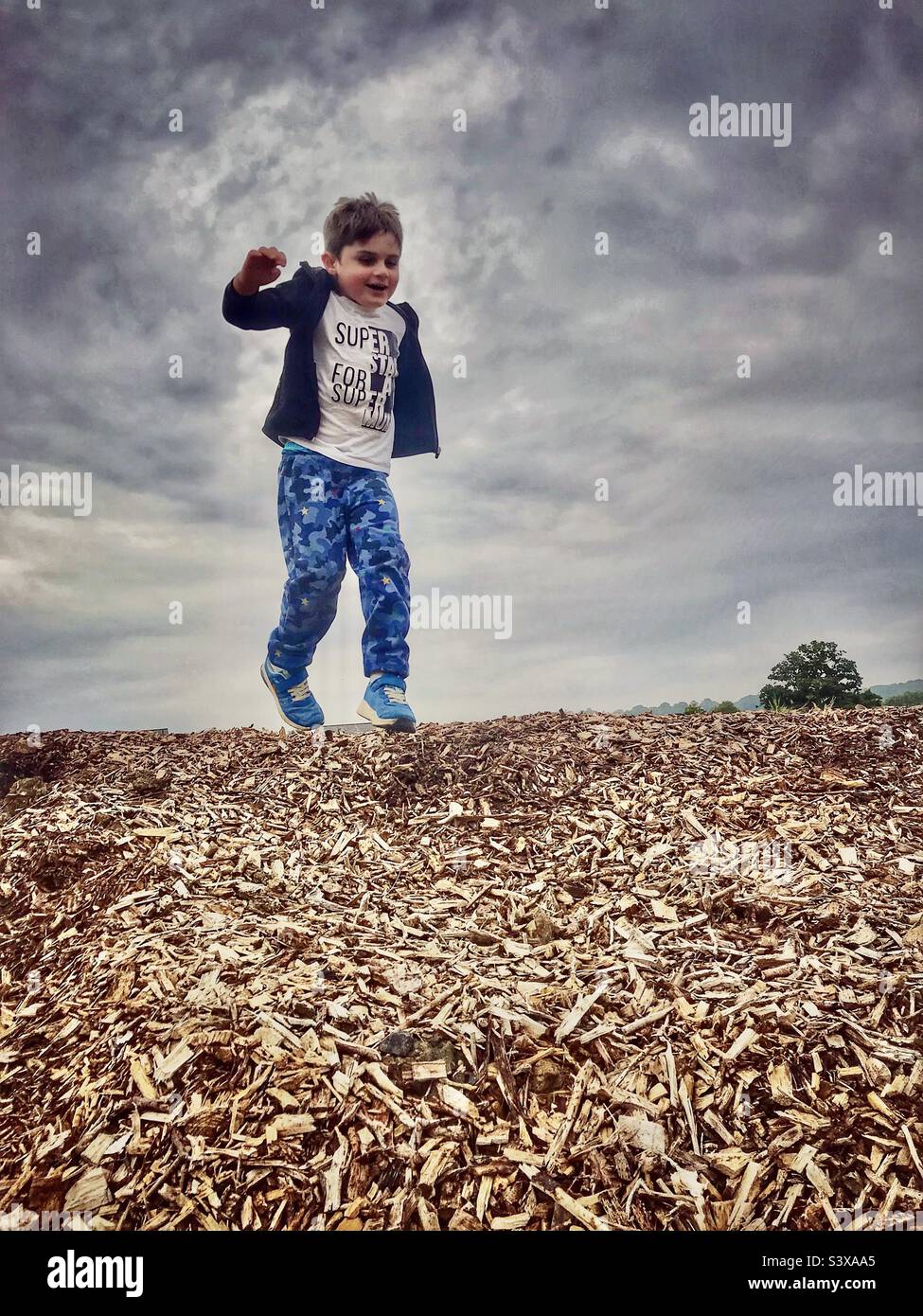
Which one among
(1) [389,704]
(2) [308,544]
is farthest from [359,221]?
(1) [389,704]

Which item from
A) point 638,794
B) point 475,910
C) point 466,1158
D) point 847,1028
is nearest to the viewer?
point 466,1158

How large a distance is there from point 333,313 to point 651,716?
126 inches

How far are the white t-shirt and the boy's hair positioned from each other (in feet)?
1.02

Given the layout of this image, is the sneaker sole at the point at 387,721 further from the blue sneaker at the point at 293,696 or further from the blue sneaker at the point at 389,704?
the blue sneaker at the point at 293,696

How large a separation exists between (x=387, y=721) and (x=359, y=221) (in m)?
2.80

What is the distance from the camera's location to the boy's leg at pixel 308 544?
5035 mm

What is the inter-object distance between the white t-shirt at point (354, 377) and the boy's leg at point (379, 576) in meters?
0.25

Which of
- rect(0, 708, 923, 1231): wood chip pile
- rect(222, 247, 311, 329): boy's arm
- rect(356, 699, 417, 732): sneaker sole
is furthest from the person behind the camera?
rect(356, 699, 417, 732): sneaker sole

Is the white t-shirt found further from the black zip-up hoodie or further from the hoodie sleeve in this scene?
the hoodie sleeve

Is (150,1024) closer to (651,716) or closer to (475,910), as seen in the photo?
(475,910)

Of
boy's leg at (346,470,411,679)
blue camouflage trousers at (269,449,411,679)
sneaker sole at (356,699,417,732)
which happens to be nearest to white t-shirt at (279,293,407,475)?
blue camouflage trousers at (269,449,411,679)

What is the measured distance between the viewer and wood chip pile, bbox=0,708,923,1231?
2.57 meters
